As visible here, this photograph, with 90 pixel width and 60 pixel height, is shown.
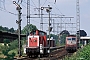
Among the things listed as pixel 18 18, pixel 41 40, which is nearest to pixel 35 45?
pixel 41 40

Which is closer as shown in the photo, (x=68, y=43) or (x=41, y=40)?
(x=41, y=40)

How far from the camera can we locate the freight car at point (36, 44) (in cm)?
3803

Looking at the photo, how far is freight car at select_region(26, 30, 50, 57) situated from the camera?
38.0 metres

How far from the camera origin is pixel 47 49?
4066 cm

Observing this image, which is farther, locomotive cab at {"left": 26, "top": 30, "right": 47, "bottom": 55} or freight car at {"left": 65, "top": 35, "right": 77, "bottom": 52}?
freight car at {"left": 65, "top": 35, "right": 77, "bottom": 52}

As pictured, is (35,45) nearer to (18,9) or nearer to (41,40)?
(41,40)

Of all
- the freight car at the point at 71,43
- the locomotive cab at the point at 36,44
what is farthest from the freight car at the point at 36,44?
the freight car at the point at 71,43

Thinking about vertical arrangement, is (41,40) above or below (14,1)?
below

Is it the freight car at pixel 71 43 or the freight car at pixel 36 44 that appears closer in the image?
the freight car at pixel 36 44

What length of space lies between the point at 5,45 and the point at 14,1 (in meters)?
33.4

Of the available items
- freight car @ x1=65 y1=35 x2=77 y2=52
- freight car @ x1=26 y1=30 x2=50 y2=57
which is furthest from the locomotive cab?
freight car @ x1=65 y1=35 x2=77 y2=52

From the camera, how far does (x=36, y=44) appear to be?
128 ft

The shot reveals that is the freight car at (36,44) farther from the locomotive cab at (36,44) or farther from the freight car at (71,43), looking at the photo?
the freight car at (71,43)

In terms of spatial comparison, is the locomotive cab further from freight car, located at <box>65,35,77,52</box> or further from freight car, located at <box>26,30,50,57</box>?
freight car, located at <box>65,35,77,52</box>
